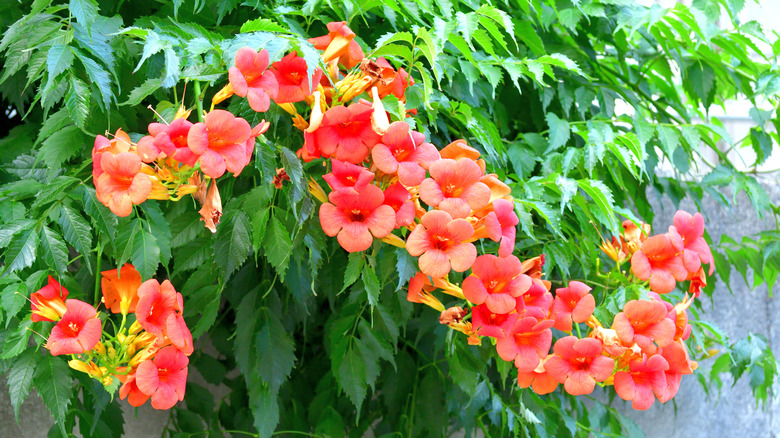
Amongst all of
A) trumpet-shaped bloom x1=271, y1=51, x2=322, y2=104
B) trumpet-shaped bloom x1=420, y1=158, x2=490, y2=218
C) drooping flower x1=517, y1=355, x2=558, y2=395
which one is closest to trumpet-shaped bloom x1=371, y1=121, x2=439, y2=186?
trumpet-shaped bloom x1=420, y1=158, x2=490, y2=218

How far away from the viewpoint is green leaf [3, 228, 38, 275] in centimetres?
107

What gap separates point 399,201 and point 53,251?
0.58 meters

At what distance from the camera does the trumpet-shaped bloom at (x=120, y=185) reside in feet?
2.80

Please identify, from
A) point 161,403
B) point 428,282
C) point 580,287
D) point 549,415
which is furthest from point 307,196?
point 549,415

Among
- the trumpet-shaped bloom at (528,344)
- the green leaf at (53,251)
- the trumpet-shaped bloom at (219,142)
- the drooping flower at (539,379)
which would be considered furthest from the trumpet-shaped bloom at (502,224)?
the green leaf at (53,251)

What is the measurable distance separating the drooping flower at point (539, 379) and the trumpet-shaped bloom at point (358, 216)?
14.7 inches

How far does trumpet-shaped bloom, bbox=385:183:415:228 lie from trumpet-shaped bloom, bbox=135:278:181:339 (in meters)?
0.34

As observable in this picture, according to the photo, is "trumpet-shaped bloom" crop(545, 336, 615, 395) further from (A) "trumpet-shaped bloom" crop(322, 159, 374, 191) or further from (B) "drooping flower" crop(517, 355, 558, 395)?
(A) "trumpet-shaped bloom" crop(322, 159, 374, 191)

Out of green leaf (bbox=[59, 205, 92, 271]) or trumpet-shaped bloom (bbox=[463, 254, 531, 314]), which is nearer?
trumpet-shaped bloom (bbox=[463, 254, 531, 314])

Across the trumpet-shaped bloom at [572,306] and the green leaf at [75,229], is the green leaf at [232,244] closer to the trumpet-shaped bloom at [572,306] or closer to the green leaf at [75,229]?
the green leaf at [75,229]

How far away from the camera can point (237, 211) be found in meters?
1.09

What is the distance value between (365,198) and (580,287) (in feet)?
1.40

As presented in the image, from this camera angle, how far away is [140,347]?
39.3 inches

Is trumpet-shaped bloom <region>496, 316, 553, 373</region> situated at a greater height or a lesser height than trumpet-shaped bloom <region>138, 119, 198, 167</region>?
lesser
